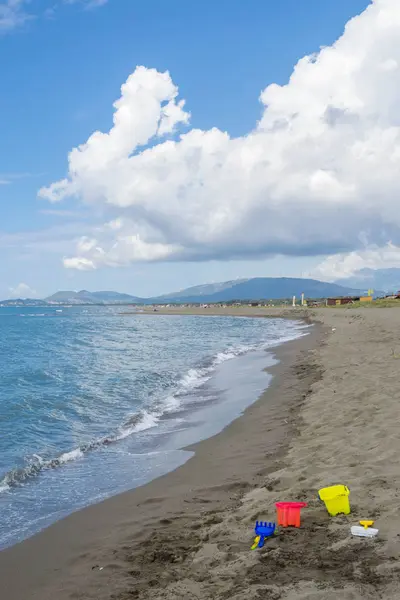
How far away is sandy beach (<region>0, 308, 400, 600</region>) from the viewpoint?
4676 millimetres

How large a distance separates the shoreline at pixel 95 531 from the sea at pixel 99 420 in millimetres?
334

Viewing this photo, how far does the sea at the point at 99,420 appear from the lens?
893 cm

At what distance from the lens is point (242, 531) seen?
606 centimetres

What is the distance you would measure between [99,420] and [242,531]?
948 cm

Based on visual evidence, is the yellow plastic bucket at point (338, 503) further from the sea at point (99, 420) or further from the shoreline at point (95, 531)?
the sea at point (99, 420)

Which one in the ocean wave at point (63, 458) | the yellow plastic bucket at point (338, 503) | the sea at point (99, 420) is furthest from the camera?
the ocean wave at point (63, 458)

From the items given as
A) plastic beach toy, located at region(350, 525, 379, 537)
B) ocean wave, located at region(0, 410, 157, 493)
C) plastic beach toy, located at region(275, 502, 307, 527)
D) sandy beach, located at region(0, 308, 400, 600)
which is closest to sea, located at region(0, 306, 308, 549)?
ocean wave, located at region(0, 410, 157, 493)

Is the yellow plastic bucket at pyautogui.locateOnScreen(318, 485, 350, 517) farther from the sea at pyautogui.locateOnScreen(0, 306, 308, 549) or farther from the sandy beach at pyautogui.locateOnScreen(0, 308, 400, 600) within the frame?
the sea at pyautogui.locateOnScreen(0, 306, 308, 549)

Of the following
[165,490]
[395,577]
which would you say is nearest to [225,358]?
[165,490]

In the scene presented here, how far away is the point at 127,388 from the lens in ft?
65.2

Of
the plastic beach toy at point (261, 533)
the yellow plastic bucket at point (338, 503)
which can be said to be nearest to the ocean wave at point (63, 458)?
the plastic beach toy at point (261, 533)

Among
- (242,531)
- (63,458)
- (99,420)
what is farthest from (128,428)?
(242,531)

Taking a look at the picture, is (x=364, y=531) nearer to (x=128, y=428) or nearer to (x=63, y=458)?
(x=63, y=458)

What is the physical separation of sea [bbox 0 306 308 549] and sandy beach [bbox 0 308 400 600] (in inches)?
30.1
